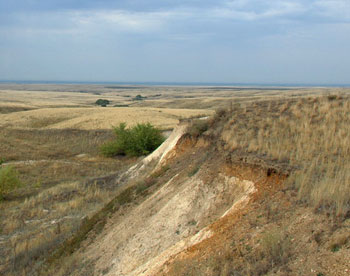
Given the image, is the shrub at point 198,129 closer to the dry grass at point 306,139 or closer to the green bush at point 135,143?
the dry grass at point 306,139

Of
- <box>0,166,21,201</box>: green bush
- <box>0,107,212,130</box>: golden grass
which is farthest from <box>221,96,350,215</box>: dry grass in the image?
<box>0,107,212,130</box>: golden grass

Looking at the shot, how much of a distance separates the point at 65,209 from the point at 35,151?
20012 mm

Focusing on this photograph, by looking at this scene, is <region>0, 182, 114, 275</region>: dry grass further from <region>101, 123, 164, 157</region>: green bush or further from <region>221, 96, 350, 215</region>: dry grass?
<region>101, 123, 164, 157</region>: green bush

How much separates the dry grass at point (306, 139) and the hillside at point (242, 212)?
25mm

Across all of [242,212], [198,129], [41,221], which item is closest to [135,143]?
[198,129]

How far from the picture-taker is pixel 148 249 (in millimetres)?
7336

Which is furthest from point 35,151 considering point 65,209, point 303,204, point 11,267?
point 303,204

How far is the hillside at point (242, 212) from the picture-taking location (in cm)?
532

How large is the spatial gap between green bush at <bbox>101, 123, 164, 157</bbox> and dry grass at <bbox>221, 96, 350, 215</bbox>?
17525 millimetres

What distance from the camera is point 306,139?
9461 mm

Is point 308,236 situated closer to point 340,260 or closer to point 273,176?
point 340,260

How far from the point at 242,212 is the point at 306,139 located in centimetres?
376

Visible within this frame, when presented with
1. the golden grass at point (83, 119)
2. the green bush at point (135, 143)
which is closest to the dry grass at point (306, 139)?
the green bush at point (135, 143)

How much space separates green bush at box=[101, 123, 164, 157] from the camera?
102 ft
